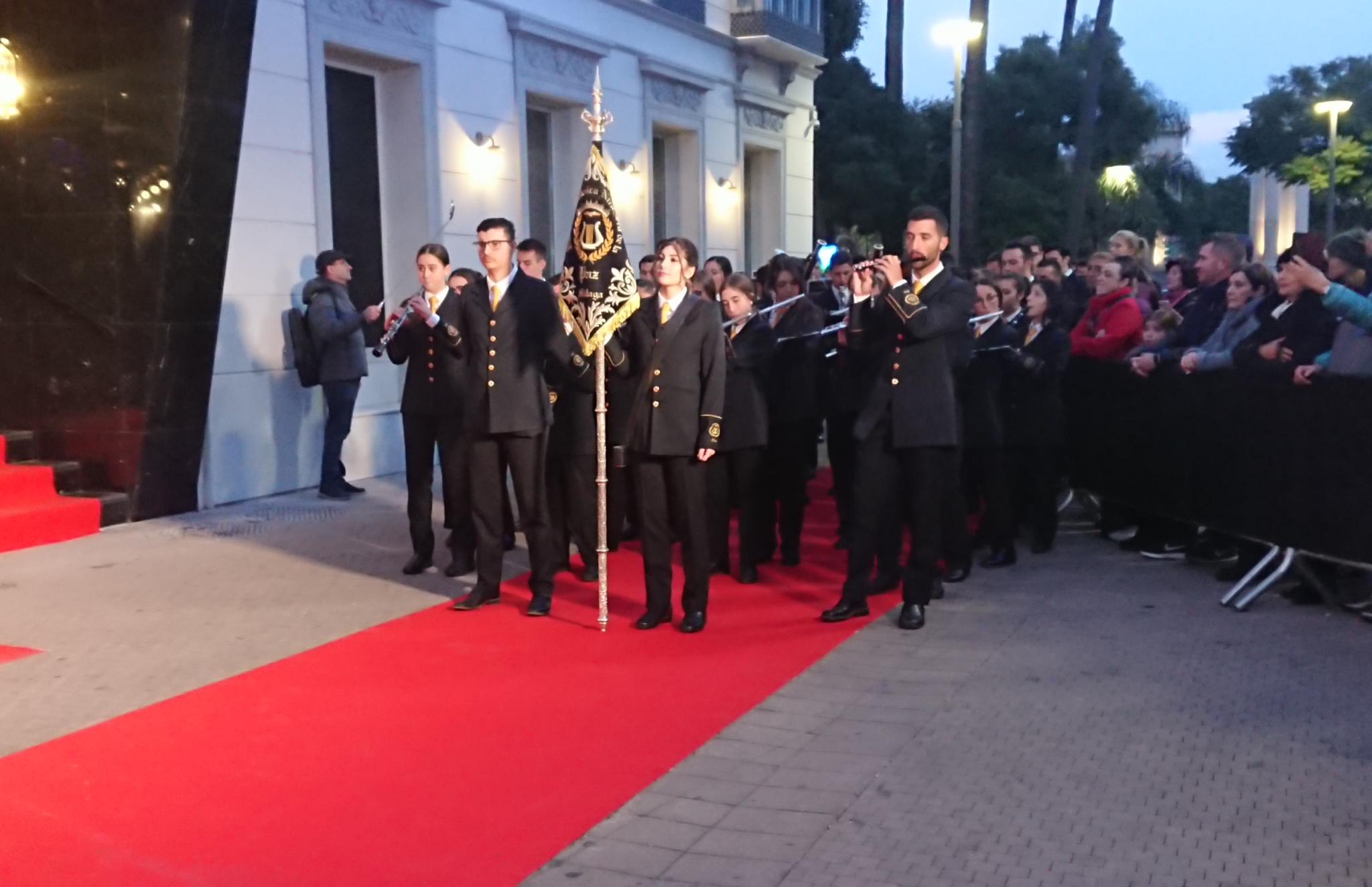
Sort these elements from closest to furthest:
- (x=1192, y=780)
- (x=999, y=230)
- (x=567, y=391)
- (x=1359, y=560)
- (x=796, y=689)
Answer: (x=1192, y=780)
(x=796, y=689)
(x=1359, y=560)
(x=567, y=391)
(x=999, y=230)

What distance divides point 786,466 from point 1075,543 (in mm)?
2212

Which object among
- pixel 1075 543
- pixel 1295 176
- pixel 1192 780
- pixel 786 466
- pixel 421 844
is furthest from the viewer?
pixel 1295 176

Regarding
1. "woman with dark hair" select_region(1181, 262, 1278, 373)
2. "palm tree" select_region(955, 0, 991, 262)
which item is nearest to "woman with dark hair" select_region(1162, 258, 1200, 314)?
"woman with dark hair" select_region(1181, 262, 1278, 373)

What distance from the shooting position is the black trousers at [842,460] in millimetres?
9336

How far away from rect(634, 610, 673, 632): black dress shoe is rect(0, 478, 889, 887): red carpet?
50 mm

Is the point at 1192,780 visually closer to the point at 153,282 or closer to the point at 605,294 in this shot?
the point at 605,294

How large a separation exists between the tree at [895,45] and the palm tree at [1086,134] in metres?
4.61

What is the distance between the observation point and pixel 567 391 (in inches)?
321

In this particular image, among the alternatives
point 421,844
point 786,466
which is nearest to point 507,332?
point 786,466

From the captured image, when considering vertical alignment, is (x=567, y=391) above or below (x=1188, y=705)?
above

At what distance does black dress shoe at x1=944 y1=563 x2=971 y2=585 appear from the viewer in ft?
27.4

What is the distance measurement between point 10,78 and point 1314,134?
140 feet

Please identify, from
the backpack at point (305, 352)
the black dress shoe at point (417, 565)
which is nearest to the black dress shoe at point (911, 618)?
the black dress shoe at point (417, 565)

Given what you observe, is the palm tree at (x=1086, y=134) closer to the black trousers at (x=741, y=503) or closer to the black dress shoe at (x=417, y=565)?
the black trousers at (x=741, y=503)
